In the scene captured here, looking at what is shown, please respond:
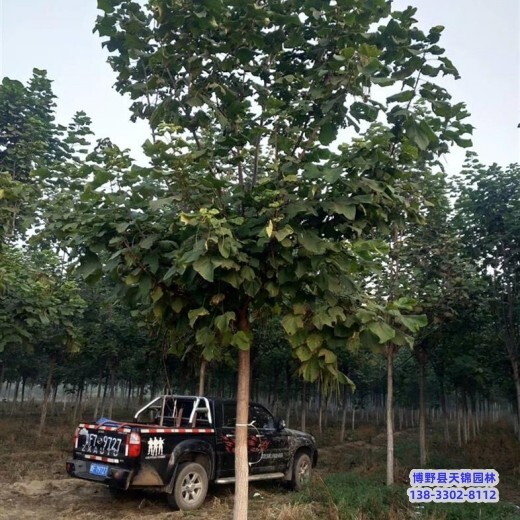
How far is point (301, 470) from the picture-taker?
1144cm

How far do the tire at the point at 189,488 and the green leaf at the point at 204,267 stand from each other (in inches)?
228

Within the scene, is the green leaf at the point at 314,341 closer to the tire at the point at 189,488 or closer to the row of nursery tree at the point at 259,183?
the row of nursery tree at the point at 259,183

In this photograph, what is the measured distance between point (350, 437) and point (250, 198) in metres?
23.4

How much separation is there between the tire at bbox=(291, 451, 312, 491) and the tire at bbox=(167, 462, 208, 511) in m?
2.60

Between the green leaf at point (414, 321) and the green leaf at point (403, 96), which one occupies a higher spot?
the green leaf at point (403, 96)

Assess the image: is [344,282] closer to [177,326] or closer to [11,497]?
[177,326]

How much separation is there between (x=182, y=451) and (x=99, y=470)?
1387mm

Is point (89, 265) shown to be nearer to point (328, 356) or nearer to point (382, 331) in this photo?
point (328, 356)

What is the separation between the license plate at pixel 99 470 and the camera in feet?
27.1

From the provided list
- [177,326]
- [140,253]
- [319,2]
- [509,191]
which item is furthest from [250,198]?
[509,191]

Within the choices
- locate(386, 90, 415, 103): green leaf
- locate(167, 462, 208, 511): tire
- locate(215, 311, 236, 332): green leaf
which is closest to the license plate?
locate(167, 462, 208, 511): tire

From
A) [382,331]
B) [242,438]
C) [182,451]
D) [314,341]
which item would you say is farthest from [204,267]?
[182,451]

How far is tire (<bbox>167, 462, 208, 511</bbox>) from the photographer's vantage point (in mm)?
8672

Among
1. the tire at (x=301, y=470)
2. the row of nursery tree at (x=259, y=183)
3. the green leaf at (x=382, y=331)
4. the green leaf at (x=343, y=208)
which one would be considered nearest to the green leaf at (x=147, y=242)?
the row of nursery tree at (x=259, y=183)
